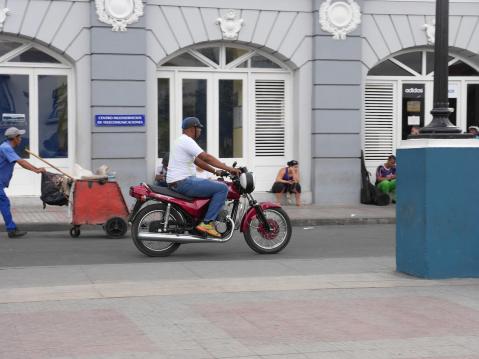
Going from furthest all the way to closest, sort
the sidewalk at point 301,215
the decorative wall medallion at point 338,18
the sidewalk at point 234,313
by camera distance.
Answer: the decorative wall medallion at point 338,18
the sidewalk at point 301,215
the sidewalk at point 234,313


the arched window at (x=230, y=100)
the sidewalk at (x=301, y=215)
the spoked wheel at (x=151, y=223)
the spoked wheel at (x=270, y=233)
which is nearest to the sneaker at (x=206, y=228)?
the spoked wheel at (x=151, y=223)

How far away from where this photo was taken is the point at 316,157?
→ 734 inches

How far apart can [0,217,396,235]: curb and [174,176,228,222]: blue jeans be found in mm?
4276

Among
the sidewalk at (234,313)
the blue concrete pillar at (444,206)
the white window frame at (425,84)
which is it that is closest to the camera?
the sidewalk at (234,313)

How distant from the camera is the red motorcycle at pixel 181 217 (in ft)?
35.2

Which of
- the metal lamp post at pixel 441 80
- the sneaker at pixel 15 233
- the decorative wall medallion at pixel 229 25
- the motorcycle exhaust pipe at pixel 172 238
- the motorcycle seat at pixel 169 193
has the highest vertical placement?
the decorative wall medallion at pixel 229 25

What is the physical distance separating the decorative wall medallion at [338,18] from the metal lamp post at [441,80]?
9740 mm

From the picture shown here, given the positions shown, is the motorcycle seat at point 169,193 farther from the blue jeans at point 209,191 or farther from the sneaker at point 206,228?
the sneaker at point 206,228

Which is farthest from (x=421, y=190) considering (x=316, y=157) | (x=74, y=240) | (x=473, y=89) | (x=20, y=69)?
(x=473, y=89)

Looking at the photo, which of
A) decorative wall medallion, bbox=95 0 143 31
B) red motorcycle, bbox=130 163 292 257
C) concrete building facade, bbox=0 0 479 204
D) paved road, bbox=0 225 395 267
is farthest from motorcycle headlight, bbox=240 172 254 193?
decorative wall medallion, bbox=95 0 143 31

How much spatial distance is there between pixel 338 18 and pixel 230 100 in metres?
3.07

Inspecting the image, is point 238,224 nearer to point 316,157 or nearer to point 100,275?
point 100,275

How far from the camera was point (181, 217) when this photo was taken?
10.8m

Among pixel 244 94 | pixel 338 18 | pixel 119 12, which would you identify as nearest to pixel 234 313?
pixel 119 12
